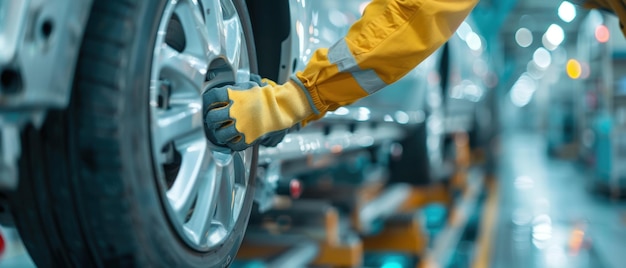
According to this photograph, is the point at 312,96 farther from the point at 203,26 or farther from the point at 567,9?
the point at 567,9

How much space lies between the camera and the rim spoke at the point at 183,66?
133cm

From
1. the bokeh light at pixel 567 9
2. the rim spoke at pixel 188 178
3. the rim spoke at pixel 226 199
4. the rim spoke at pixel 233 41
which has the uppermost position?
the rim spoke at pixel 233 41

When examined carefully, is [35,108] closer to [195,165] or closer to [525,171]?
[195,165]

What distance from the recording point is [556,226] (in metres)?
6.64

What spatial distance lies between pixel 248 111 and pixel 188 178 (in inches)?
8.9

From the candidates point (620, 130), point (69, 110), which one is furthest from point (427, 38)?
point (620, 130)

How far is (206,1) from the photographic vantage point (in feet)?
4.87

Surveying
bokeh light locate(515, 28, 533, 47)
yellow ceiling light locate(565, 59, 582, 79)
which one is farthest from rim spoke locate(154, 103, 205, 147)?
bokeh light locate(515, 28, 533, 47)

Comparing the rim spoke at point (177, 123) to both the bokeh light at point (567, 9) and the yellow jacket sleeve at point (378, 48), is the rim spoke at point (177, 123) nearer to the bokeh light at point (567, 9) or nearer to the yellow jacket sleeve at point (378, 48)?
the yellow jacket sleeve at point (378, 48)

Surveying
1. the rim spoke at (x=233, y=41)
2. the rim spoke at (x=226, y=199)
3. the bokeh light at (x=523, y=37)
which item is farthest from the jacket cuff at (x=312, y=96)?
the bokeh light at (x=523, y=37)

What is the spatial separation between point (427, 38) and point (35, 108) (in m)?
0.93

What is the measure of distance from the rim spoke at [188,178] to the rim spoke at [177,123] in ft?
0.11

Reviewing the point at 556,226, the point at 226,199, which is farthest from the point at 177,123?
the point at 556,226

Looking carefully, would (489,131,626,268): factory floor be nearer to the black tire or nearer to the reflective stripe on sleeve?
the reflective stripe on sleeve
